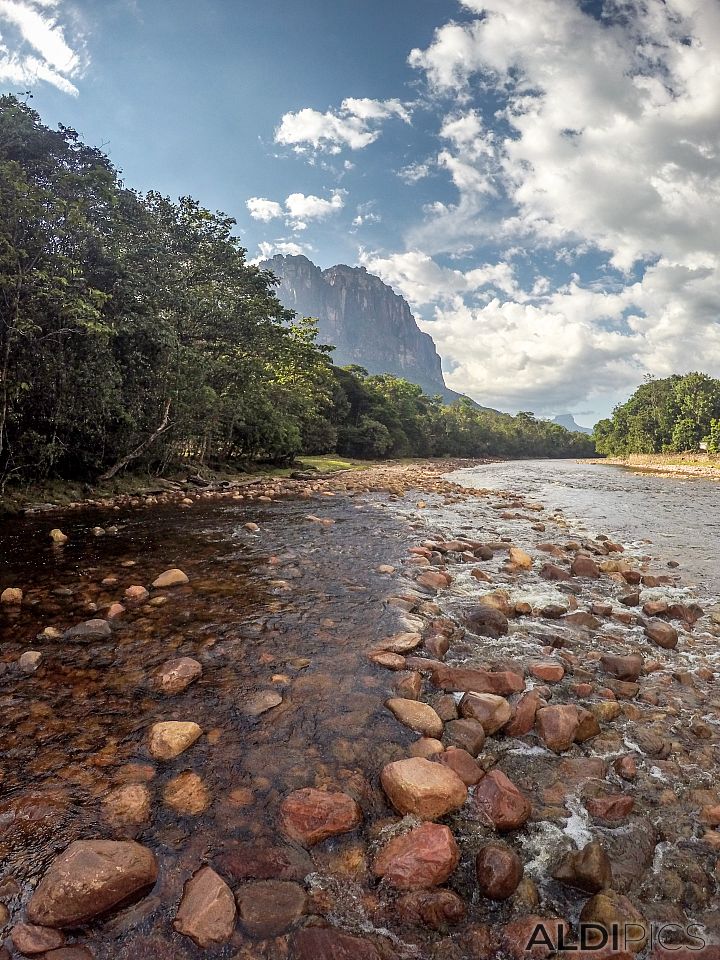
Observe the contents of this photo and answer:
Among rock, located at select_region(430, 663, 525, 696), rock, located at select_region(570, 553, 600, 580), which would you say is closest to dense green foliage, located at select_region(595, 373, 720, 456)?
rock, located at select_region(570, 553, 600, 580)

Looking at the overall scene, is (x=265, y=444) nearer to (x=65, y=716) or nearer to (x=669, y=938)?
(x=65, y=716)

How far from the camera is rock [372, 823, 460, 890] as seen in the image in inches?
104

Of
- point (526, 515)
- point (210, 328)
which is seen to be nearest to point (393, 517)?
point (526, 515)

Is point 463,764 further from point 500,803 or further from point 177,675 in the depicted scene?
point 177,675

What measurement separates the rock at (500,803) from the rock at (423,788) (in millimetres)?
133

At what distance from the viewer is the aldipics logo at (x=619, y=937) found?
2.33m

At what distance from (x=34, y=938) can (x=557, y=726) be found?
3.83 m

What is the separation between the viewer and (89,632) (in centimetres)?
558

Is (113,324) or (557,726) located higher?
(113,324)

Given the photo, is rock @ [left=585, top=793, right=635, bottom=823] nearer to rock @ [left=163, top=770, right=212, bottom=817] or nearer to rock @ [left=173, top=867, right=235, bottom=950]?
rock @ [left=173, top=867, right=235, bottom=950]

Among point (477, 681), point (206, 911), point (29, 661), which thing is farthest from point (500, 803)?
point (29, 661)

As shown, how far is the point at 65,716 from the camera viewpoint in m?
4.00

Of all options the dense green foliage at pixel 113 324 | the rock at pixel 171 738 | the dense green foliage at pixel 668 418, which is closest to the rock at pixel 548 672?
the rock at pixel 171 738

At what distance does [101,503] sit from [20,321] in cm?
634
